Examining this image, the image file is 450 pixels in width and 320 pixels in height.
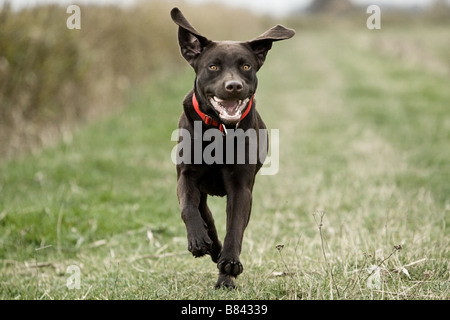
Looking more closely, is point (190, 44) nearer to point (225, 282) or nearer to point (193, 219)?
point (193, 219)

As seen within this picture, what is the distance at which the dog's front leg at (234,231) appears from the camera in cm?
332

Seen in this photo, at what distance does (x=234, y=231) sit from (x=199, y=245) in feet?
0.75

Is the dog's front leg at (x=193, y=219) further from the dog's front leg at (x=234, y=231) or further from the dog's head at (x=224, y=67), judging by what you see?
the dog's head at (x=224, y=67)

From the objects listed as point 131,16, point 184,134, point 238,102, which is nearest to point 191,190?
point 184,134

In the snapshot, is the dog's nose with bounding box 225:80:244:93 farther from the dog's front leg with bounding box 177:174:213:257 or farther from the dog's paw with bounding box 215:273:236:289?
the dog's paw with bounding box 215:273:236:289

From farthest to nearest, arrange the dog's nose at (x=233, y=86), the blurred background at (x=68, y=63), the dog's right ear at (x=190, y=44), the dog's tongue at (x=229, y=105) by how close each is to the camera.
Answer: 1. the blurred background at (x=68, y=63)
2. the dog's right ear at (x=190, y=44)
3. the dog's tongue at (x=229, y=105)
4. the dog's nose at (x=233, y=86)

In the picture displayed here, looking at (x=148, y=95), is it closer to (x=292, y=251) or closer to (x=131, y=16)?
(x=131, y=16)

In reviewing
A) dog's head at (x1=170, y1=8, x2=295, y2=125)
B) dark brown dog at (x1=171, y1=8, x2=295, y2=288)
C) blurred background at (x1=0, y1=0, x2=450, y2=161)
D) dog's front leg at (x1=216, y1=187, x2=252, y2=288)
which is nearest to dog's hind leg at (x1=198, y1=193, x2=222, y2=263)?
dark brown dog at (x1=171, y1=8, x2=295, y2=288)

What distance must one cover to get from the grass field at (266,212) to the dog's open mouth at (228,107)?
2.59 ft

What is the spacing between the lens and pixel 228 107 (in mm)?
3359

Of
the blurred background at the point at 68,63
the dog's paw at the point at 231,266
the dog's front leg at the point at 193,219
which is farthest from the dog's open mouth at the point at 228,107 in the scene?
the blurred background at the point at 68,63
